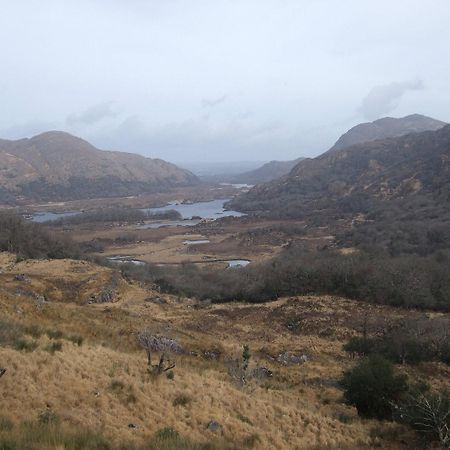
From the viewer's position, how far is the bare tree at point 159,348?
14.8 m

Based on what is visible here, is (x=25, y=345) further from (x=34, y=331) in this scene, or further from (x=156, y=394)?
(x=156, y=394)

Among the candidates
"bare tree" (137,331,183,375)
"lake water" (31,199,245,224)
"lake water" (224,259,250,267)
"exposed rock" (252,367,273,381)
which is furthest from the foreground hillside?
"lake water" (31,199,245,224)

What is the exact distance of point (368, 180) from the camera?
6299 inches

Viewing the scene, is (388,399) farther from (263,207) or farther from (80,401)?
(263,207)

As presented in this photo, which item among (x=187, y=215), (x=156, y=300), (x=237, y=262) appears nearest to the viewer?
(x=156, y=300)

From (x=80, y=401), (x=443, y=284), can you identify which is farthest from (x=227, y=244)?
(x=80, y=401)

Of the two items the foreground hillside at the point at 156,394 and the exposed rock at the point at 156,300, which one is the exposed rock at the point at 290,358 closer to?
the foreground hillside at the point at 156,394

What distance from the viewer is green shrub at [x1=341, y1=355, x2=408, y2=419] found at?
16.5 metres

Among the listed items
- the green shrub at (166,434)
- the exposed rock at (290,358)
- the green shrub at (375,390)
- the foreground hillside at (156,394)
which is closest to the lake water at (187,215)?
the exposed rock at (290,358)

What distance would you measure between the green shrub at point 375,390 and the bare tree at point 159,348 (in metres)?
6.67

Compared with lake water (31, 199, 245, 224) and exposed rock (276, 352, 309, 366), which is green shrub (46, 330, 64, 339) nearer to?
exposed rock (276, 352, 309, 366)

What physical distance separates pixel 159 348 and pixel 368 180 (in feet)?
494

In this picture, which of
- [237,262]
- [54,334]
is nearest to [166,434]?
[54,334]

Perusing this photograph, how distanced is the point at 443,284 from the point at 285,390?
29302mm
